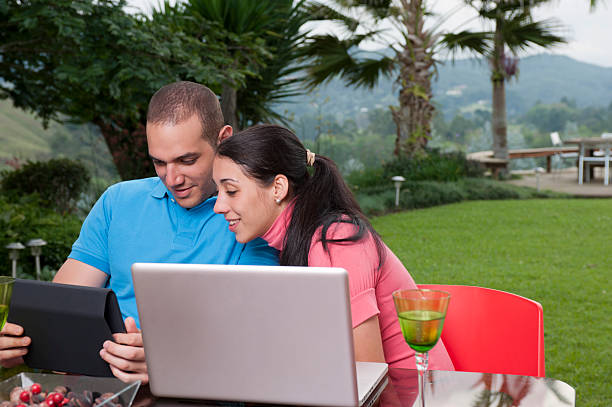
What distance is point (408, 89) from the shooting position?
32.0 ft

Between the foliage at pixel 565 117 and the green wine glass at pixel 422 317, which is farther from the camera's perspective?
the foliage at pixel 565 117

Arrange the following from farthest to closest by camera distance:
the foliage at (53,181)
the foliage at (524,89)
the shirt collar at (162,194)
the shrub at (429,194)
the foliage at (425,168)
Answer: the foliage at (524,89), the foliage at (425,168), the shrub at (429,194), the foliage at (53,181), the shirt collar at (162,194)

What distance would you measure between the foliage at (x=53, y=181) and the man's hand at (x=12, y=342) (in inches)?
232

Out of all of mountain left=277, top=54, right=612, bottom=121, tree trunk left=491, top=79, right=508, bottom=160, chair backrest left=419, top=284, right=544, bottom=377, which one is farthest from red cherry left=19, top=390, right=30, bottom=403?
mountain left=277, top=54, right=612, bottom=121

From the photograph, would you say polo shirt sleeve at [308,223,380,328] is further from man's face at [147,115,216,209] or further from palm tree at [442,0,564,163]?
palm tree at [442,0,564,163]

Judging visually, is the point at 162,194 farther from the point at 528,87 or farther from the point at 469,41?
the point at 528,87

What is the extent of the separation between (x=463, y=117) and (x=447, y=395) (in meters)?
20.9

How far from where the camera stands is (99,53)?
387cm

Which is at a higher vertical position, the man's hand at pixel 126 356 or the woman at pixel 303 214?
the woman at pixel 303 214

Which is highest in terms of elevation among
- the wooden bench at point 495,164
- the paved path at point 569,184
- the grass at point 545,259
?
the wooden bench at point 495,164

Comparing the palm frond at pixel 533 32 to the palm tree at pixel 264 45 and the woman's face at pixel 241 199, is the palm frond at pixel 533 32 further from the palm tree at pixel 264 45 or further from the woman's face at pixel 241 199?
the woman's face at pixel 241 199

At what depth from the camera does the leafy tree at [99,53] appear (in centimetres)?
375

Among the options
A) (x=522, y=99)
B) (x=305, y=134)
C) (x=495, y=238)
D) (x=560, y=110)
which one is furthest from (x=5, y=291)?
(x=522, y=99)

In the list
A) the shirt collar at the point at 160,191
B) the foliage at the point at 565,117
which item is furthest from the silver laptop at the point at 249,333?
the foliage at the point at 565,117
